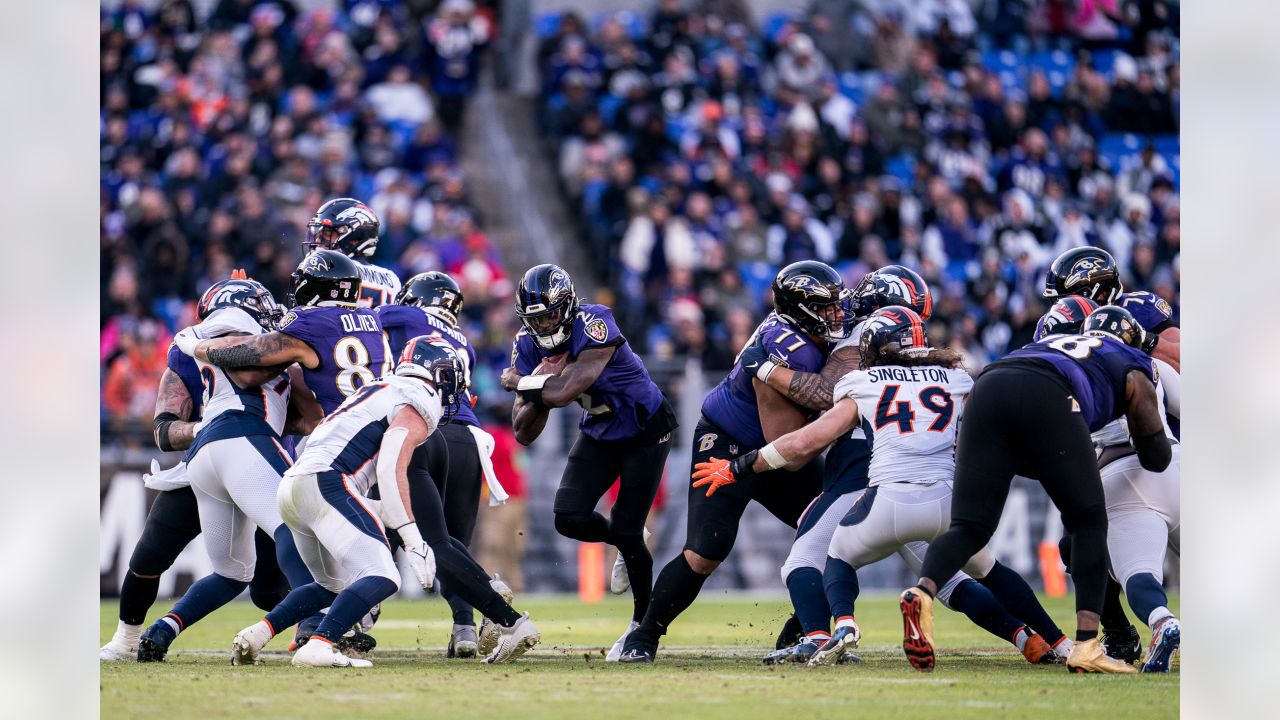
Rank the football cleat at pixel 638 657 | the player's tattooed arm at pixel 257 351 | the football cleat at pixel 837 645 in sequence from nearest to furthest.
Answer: the football cleat at pixel 837 645 → the player's tattooed arm at pixel 257 351 → the football cleat at pixel 638 657

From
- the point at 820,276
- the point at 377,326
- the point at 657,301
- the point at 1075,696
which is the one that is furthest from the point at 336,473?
the point at 657,301

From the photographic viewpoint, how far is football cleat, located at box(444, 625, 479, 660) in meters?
8.20

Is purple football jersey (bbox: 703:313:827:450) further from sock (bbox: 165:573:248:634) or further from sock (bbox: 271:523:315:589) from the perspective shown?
sock (bbox: 165:573:248:634)

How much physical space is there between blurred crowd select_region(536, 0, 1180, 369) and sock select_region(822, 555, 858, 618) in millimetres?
8676

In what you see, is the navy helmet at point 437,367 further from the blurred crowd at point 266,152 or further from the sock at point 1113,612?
the blurred crowd at point 266,152

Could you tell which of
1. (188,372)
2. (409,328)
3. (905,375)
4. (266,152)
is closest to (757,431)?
(905,375)

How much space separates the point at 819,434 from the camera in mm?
7211

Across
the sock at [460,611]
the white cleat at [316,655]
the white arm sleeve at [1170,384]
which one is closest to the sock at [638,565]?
the sock at [460,611]

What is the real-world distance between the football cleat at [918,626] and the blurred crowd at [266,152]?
902 cm

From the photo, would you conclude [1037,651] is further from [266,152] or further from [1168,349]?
[266,152]

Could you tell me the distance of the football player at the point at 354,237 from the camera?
8883mm

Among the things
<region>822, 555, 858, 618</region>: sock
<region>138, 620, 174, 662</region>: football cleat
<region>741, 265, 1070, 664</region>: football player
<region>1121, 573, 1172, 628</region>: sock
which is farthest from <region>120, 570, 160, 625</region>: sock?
<region>1121, 573, 1172, 628</region>: sock
